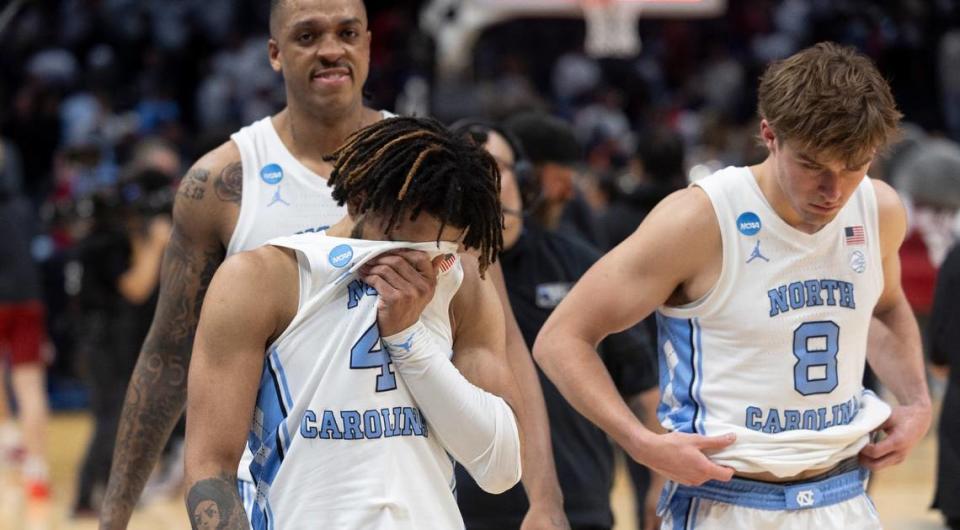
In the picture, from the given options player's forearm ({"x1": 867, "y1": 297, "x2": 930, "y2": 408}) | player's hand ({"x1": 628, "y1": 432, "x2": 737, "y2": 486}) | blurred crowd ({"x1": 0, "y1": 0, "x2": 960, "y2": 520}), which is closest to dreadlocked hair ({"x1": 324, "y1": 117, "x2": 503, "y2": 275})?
player's hand ({"x1": 628, "y1": 432, "x2": 737, "y2": 486})

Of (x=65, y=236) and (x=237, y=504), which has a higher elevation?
(x=237, y=504)

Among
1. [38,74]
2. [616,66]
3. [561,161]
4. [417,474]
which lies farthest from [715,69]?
[417,474]

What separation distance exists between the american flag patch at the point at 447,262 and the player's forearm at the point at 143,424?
1.40m

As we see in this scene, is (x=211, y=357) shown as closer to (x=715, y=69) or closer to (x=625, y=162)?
(x=625, y=162)

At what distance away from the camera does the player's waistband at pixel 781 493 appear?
3654 mm

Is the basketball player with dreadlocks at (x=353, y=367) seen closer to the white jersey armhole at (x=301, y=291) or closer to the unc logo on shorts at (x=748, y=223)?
the white jersey armhole at (x=301, y=291)

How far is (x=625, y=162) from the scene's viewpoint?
690 inches

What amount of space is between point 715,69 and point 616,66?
146 cm

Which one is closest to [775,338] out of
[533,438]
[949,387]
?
[533,438]

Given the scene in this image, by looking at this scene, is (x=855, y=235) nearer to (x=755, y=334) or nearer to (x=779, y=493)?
(x=755, y=334)

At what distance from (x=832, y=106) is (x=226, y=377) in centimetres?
154

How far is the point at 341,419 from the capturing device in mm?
3020

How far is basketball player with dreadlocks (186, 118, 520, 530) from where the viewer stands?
3020mm

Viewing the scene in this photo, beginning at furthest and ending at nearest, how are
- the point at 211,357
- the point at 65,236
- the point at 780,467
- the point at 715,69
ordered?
the point at 715,69
the point at 65,236
the point at 780,467
the point at 211,357
